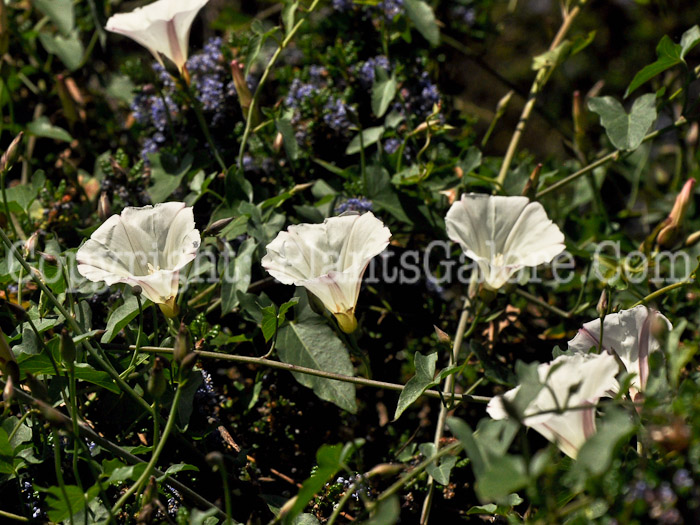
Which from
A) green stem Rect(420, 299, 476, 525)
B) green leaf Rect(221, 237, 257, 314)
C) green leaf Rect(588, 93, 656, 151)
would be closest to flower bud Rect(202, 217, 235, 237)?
green leaf Rect(221, 237, 257, 314)

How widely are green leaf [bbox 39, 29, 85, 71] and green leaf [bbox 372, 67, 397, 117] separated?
84cm

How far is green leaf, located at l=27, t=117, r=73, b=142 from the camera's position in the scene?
1.99 m

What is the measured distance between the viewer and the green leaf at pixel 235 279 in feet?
4.99

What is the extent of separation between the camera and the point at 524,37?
4.34 m

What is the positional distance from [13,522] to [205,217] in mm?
826

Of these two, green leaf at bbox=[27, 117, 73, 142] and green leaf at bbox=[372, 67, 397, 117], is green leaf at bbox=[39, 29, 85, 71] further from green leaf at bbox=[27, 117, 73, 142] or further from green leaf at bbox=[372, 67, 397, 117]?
green leaf at bbox=[372, 67, 397, 117]

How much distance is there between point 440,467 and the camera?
1.28 m

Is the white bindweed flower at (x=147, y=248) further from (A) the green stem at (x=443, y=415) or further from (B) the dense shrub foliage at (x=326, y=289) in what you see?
(A) the green stem at (x=443, y=415)

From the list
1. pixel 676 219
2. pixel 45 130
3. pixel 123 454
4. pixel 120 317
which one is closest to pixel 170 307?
pixel 120 317

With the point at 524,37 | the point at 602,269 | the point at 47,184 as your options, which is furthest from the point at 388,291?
the point at 524,37

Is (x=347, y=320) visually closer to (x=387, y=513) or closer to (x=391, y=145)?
(x=387, y=513)

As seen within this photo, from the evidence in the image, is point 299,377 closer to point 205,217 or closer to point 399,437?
point 399,437

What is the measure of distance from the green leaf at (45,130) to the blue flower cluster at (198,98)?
0.19 m

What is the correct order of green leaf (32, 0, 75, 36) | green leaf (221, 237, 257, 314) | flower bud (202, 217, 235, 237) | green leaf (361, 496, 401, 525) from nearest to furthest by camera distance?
green leaf (361, 496, 401, 525) → flower bud (202, 217, 235, 237) → green leaf (221, 237, 257, 314) → green leaf (32, 0, 75, 36)
